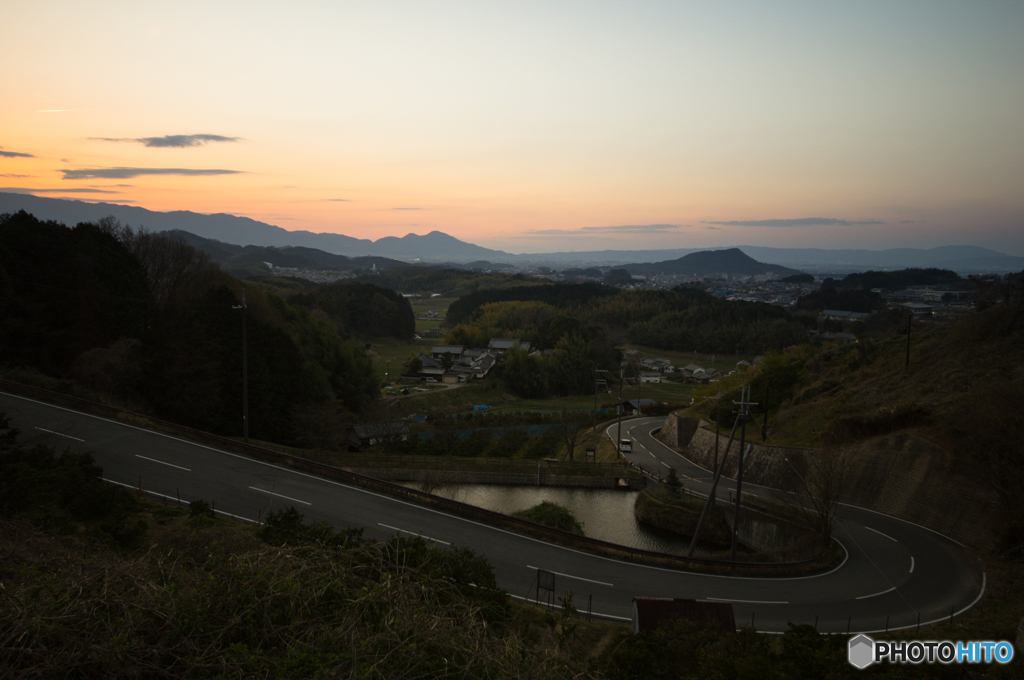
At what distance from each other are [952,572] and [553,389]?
40.3 meters

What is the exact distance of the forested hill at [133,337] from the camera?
63.9 feet

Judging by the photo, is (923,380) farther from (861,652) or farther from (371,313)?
(371,313)

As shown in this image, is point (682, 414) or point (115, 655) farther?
point (682, 414)

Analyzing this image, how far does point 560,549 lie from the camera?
11.9 metres

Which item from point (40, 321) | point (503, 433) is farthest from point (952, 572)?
point (40, 321)

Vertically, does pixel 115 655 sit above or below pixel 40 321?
below

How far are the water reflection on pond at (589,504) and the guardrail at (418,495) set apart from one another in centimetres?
455

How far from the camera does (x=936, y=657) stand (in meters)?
6.81

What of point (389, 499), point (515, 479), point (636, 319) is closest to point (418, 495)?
point (389, 499)

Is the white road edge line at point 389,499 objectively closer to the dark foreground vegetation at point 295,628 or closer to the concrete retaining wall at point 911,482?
the concrete retaining wall at point 911,482

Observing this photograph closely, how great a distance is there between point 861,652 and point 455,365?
151 feet

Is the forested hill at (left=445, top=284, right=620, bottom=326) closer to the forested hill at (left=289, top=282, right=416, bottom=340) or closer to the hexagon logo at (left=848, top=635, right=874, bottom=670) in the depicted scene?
the forested hill at (left=289, top=282, right=416, bottom=340)

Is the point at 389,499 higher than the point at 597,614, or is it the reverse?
the point at 389,499

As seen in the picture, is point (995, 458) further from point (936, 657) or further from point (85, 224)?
point (85, 224)
